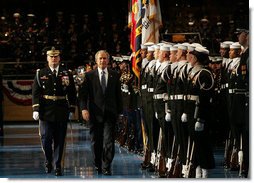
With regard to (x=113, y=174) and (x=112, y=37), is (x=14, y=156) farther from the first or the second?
(x=112, y=37)

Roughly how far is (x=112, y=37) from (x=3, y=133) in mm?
9509

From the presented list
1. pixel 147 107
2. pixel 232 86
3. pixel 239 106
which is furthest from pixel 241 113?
pixel 147 107

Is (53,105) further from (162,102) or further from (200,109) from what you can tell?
(200,109)

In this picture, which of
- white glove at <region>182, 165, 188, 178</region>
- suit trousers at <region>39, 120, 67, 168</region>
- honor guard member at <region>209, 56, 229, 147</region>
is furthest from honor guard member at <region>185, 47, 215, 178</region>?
honor guard member at <region>209, 56, 229, 147</region>

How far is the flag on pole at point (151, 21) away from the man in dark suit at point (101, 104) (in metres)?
2.52

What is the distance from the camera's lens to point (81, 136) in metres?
24.2

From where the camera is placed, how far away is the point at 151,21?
16.7 meters

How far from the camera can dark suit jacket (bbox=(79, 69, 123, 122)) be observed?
1401 centimetres

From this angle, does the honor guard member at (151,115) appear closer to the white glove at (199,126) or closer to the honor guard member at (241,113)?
the honor guard member at (241,113)

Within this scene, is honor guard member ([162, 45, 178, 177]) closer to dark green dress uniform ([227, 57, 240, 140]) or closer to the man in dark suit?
dark green dress uniform ([227, 57, 240, 140])

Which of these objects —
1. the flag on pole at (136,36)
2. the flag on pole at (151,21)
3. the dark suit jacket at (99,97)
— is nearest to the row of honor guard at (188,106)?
the dark suit jacket at (99,97)

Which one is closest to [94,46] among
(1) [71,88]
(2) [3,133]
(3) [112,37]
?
(3) [112,37]

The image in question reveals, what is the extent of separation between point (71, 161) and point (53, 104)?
282cm

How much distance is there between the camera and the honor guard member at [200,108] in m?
11.8
